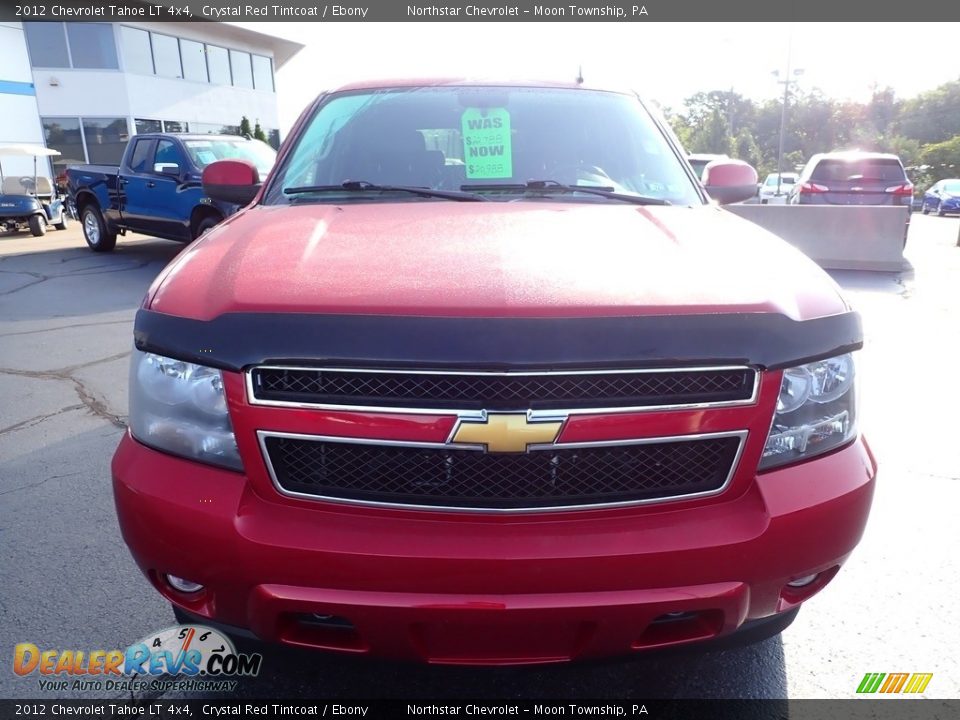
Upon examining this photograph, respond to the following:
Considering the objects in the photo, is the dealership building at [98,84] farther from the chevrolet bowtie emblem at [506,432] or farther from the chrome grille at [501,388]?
the chevrolet bowtie emblem at [506,432]

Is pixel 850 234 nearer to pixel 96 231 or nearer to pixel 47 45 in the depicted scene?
pixel 96 231

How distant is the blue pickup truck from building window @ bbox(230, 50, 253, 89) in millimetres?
20416

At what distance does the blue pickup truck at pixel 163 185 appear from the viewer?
937 centimetres

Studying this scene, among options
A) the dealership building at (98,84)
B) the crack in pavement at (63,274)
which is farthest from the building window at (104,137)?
the crack in pavement at (63,274)

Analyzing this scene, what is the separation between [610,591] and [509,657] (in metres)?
0.28

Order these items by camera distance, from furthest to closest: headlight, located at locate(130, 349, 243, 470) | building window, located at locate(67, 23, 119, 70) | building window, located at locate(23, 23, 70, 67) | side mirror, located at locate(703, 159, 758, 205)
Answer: building window, located at locate(67, 23, 119, 70) → building window, located at locate(23, 23, 70, 67) → side mirror, located at locate(703, 159, 758, 205) → headlight, located at locate(130, 349, 243, 470)

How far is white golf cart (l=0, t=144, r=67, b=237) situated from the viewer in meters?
14.6

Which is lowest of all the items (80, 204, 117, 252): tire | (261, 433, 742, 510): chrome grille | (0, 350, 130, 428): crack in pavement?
(0, 350, 130, 428): crack in pavement

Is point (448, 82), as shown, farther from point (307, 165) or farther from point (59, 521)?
point (59, 521)

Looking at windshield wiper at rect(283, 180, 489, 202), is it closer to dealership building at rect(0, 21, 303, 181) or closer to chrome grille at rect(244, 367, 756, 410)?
chrome grille at rect(244, 367, 756, 410)

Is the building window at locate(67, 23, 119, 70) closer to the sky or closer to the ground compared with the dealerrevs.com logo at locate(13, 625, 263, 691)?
closer to the sky

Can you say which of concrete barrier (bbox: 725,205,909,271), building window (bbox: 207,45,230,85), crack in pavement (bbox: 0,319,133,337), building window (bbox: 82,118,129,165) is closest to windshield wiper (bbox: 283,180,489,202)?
crack in pavement (bbox: 0,319,133,337)

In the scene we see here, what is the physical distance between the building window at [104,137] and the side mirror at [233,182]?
984 inches

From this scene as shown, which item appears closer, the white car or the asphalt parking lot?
the asphalt parking lot
